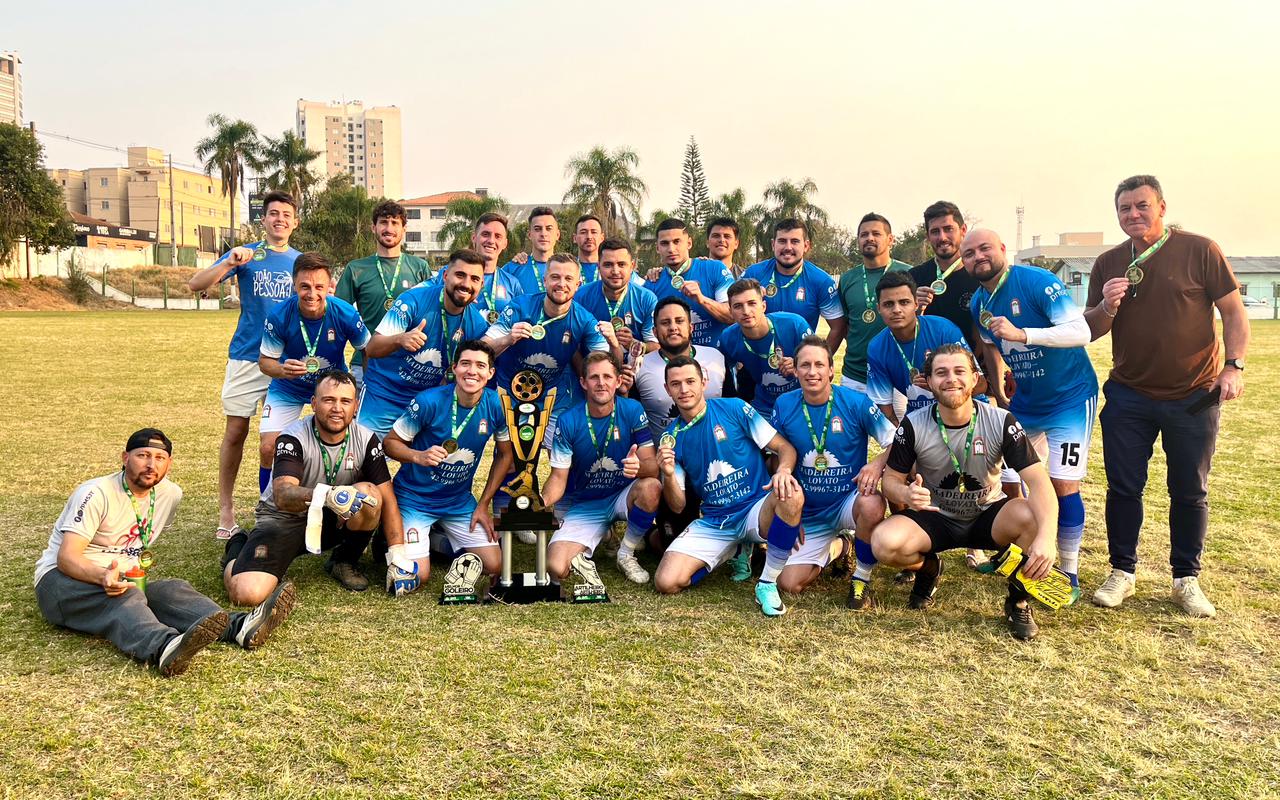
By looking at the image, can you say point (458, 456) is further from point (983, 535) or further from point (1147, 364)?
point (1147, 364)

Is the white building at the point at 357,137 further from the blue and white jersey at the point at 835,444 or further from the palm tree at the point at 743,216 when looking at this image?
the blue and white jersey at the point at 835,444

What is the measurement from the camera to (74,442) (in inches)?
384

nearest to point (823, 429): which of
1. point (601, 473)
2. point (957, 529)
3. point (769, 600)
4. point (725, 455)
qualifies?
point (725, 455)

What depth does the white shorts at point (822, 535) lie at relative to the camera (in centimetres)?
511

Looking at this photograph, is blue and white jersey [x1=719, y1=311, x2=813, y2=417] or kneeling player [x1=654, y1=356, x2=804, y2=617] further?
blue and white jersey [x1=719, y1=311, x2=813, y2=417]

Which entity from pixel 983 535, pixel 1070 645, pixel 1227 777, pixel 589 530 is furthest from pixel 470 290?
pixel 1227 777

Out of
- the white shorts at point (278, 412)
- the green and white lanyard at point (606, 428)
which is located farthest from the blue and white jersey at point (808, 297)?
the white shorts at point (278, 412)

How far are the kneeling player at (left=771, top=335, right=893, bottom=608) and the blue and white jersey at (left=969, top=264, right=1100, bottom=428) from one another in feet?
2.81

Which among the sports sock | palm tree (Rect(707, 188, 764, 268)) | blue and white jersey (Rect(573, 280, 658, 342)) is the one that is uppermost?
palm tree (Rect(707, 188, 764, 268))

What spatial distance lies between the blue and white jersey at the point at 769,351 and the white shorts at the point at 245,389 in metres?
3.38

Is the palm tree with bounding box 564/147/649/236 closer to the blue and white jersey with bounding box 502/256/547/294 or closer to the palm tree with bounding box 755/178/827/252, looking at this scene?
the palm tree with bounding box 755/178/827/252

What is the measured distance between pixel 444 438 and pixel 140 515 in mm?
1714

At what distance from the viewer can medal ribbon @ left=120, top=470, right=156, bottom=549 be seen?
4324 mm

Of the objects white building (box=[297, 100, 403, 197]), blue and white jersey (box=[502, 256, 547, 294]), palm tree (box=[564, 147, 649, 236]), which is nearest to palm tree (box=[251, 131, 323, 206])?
palm tree (box=[564, 147, 649, 236])
